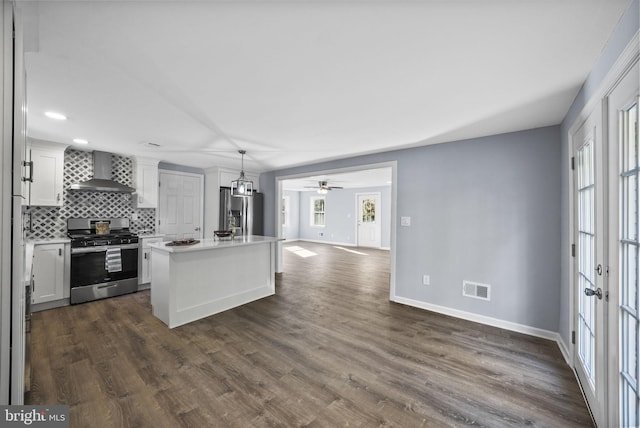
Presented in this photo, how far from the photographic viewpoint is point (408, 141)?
3.50 metres

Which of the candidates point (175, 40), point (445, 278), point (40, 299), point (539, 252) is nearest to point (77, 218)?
point (40, 299)

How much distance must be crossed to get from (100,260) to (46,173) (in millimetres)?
1410

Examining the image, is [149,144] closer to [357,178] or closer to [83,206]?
[83,206]

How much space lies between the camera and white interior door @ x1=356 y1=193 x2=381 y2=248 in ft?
31.4

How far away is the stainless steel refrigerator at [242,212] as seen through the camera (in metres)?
5.46

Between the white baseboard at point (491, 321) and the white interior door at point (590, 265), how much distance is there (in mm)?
556

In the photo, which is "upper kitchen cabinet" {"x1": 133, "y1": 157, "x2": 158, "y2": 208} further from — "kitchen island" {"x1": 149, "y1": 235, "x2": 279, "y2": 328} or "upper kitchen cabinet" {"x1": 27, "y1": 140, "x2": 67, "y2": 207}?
"kitchen island" {"x1": 149, "y1": 235, "x2": 279, "y2": 328}

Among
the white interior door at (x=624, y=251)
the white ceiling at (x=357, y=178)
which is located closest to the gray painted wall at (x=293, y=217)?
the white ceiling at (x=357, y=178)

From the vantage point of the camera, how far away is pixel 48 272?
356 cm

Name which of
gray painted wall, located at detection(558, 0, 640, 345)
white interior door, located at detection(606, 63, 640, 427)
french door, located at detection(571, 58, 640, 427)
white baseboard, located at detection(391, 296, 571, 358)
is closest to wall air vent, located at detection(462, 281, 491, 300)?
white baseboard, located at detection(391, 296, 571, 358)

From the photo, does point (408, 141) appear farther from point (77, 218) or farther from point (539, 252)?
point (77, 218)

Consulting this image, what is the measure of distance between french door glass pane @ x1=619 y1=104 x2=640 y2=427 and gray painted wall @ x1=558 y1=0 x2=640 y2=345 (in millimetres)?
349

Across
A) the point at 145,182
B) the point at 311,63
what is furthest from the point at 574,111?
the point at 145,182

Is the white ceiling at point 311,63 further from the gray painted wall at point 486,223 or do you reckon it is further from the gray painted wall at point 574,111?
the gray painted wall at point 486,223
